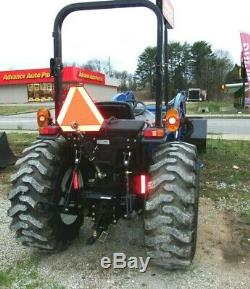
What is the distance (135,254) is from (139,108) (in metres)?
2.30

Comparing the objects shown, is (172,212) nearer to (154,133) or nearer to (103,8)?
(154,133)

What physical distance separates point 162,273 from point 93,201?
957mm

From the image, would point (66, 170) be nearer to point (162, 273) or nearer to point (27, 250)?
point (27, 250)

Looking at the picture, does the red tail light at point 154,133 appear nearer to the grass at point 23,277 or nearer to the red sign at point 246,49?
the grass at point 23,277

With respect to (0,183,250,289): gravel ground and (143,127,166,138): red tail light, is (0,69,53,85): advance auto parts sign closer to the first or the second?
(0,183,250,289): gravel ground

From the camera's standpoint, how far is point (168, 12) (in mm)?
4895

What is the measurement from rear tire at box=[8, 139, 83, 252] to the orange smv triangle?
48 cm

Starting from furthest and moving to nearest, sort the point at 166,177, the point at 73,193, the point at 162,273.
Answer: the point at 73,193 → the point at 162,273 → the point at 166,177

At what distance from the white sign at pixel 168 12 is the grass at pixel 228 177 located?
2618 millimetres

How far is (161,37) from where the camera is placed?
4023mm

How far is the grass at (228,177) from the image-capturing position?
629 cm

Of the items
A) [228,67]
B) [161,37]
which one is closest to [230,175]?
[161,37]

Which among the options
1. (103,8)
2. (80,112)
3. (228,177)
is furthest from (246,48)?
(80,112)

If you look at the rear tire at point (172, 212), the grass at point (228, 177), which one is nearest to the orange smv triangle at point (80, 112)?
the rear tire at point (172, 212)
